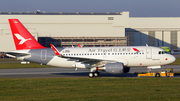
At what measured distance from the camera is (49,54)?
31797 millimetres

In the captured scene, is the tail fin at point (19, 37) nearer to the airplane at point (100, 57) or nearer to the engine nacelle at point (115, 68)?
the airplane at point (100, 57)

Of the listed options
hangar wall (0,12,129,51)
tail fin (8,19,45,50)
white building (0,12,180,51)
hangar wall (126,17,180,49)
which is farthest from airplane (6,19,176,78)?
hangar wall (126,17,180,49)

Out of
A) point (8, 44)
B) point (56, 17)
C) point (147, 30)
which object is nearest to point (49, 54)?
point (8, 44)

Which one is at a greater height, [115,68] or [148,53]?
[148,53]

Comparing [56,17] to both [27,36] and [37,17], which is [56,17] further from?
[27,36]

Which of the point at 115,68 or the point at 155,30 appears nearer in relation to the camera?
the point at 115,68

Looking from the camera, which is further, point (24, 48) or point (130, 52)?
point (24, 48)

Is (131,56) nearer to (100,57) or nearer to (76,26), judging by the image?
(100,57)

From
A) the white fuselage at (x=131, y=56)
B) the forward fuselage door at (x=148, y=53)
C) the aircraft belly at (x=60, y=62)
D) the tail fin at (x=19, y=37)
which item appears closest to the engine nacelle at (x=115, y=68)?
the white fuselage at (x=131, y=56)

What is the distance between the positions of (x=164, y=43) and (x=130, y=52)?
102582 mm

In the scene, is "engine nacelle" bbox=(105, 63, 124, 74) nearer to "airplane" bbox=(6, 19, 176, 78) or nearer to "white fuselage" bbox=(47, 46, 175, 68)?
"airplane" bbox=(6, 19, 176, 78)

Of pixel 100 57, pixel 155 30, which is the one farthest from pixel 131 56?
pixel 155 30

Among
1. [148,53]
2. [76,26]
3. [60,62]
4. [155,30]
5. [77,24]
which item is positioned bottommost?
[60,62]

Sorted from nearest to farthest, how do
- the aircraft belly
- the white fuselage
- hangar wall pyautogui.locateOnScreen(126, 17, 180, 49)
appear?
the white fuselage
the aircraft belly
hangar wall pyautogui.locateOnScreen(126, 17, 180, 49)
